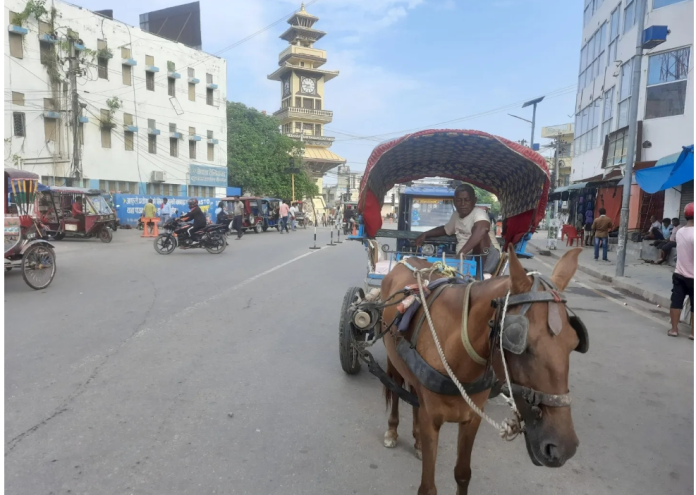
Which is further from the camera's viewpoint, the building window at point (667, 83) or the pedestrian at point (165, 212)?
the pedestrian at point (165, 212)

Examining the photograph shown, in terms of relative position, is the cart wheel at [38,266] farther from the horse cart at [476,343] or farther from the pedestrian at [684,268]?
the pedestrian at [684,268]

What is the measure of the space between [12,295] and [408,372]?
7.80 m

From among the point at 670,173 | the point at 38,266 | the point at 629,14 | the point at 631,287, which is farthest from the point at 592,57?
the point at 38,266

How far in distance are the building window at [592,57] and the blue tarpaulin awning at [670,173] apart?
1375cm

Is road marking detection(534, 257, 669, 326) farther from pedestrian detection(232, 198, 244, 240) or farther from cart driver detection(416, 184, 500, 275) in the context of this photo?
pedestrian detection(232, 198, 244, 240)

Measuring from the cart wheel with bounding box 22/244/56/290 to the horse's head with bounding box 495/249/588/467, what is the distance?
→ 8731mm

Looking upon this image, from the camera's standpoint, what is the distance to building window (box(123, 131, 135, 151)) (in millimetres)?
28961

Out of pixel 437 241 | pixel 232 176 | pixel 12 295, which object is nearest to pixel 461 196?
pixel 437 241

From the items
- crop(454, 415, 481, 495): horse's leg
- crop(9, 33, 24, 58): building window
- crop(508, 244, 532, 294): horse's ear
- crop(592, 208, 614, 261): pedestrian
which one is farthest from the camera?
crop(9, 33, 24, 58): building window

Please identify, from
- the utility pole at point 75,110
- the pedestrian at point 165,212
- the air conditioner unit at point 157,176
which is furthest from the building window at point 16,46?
the pedestrian at point 165,212

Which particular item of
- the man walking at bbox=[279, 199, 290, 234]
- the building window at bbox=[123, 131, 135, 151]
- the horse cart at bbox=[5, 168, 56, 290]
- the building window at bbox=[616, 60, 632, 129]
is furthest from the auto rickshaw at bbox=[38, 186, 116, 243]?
the building window at bbox=[616, 60, 632, 129]

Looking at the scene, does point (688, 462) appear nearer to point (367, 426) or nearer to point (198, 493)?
point (367, 426)

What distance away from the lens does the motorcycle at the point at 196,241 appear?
14547 mm

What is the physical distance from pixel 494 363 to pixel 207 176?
1388 inches
